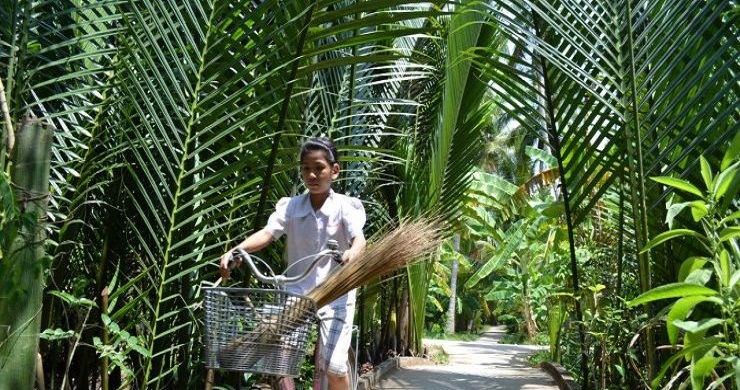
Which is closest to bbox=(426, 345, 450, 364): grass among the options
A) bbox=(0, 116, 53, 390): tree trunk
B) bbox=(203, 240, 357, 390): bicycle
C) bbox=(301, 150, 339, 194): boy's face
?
bbox=(301, 150, 339, 194): boy's face

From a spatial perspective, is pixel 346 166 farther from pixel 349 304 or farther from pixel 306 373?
pixel 349 304

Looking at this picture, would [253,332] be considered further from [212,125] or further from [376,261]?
[212,125]

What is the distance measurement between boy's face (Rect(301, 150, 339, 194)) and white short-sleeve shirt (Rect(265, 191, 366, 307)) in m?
0.12

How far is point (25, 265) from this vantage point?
247 cm

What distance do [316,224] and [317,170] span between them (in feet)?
0.78

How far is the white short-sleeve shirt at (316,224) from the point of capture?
342 cm

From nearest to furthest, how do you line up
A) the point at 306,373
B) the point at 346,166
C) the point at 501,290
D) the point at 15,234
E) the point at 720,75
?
the point at 15,234 → the point at 720,75 → the point at 346,166 → the point at 306,373 → the point at 501,290

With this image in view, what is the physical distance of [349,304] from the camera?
11.0 feet

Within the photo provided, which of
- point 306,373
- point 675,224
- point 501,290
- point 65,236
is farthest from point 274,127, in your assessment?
point 501,290

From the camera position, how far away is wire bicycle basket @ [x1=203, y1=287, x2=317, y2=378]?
8.50ft

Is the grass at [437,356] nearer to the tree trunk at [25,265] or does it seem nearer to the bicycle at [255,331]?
the bicycle at [255,331]

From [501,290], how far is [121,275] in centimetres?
2287

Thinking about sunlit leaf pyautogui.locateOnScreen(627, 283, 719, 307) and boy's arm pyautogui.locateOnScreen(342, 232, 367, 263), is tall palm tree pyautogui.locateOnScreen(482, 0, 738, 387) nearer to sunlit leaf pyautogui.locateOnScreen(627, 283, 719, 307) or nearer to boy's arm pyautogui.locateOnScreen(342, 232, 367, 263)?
boy's arm pyautogui.locateOnScreen(342, 232, 367, 263)

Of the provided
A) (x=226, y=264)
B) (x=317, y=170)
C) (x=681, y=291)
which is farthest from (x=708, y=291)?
(x=317, y=170)
